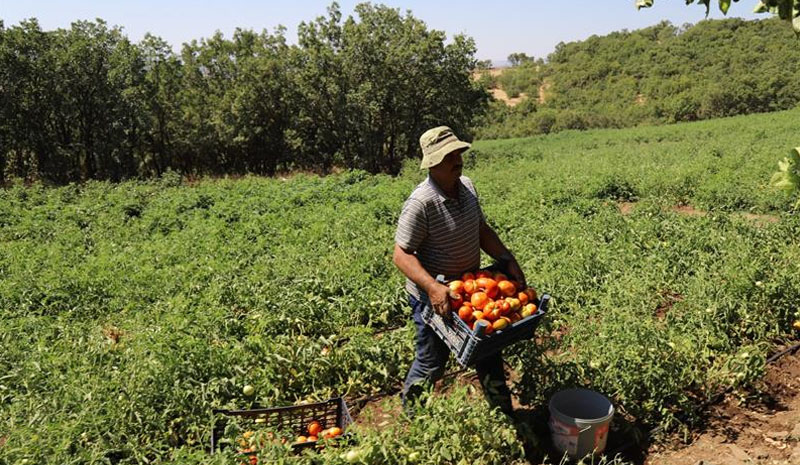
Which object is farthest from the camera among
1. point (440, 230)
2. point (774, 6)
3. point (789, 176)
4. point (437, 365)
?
point (437, 365)

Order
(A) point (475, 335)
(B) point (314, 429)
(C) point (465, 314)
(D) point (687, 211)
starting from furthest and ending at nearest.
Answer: (D) point (687, 211) → (B) point (314, 429) → (C) point (465, 314) → (A) point (475, 335)

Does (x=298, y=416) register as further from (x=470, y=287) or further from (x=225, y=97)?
(x=225, y=97)

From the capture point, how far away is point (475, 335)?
2.91 metres

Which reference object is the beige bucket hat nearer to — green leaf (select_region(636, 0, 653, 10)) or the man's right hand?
the man's right hand

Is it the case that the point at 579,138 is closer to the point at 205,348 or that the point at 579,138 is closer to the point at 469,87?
the point at 469,87

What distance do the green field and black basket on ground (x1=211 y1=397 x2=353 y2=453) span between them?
17 centimetres

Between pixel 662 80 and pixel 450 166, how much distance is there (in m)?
66.6

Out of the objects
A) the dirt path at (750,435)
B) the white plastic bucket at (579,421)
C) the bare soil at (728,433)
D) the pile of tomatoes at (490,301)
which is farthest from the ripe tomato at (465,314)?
the dirt path at (750,435)

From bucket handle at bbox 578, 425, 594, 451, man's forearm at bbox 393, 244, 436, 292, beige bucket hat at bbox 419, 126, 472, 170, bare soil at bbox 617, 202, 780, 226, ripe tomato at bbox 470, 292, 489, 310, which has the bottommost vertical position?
bucket handle at bbox 578, 425, 594, 451

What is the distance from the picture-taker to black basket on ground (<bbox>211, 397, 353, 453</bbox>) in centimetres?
363

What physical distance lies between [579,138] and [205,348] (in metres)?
29.5

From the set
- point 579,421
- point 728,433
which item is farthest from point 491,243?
point 728,433

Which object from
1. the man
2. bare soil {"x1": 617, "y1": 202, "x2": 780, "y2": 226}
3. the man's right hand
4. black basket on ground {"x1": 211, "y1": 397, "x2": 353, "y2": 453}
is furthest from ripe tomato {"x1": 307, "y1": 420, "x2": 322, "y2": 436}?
bare soil {"x1": 617, "y1": 202, "x2": 780, "y2": 226}

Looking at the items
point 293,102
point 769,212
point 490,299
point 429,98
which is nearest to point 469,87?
point 429,98
